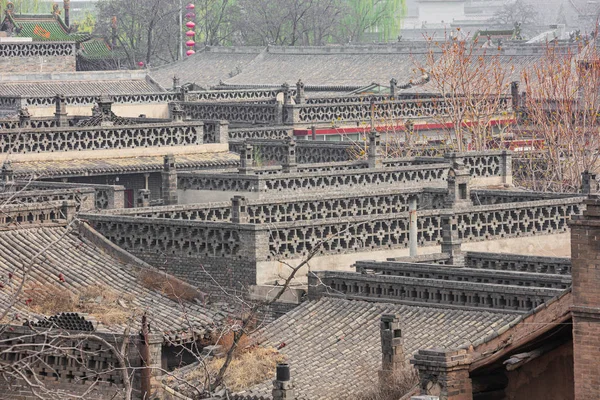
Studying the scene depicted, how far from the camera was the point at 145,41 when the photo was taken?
11625cm

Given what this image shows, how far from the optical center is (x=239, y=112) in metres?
53.0

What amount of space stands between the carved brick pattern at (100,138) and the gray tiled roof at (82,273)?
30.7 ft

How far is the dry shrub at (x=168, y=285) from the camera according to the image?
2858 cm

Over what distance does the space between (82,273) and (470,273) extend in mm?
Answer: 6805

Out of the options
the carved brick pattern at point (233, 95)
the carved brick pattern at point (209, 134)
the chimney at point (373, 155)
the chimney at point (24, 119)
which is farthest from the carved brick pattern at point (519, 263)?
the carved brick pattern at point (233, 95)

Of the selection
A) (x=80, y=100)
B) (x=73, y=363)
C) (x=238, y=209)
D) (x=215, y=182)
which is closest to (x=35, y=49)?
(x=80, y=100)

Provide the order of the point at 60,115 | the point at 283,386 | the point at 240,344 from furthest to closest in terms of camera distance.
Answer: the point at 60,115, the point at 240,344, the point at 283,386

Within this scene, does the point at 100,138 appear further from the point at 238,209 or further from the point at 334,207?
the point at 238,209

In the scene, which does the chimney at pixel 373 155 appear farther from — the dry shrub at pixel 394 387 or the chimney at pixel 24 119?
the dry shrub at pixel 394 387

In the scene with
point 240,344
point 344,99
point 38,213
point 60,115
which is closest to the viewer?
point 240,344

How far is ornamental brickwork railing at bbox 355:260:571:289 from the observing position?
24203mm

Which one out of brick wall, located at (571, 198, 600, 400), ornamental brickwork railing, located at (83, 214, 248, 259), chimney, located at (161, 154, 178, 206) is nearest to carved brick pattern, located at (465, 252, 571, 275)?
ornamental brickwork railing, located at (83, 214, 248, 259)

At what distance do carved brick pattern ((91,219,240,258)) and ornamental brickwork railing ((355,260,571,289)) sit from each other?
2359mm

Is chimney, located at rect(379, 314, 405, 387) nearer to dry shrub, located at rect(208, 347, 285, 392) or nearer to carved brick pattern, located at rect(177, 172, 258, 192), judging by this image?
dry shrub, located at rect(208, 347, 285, 392)
